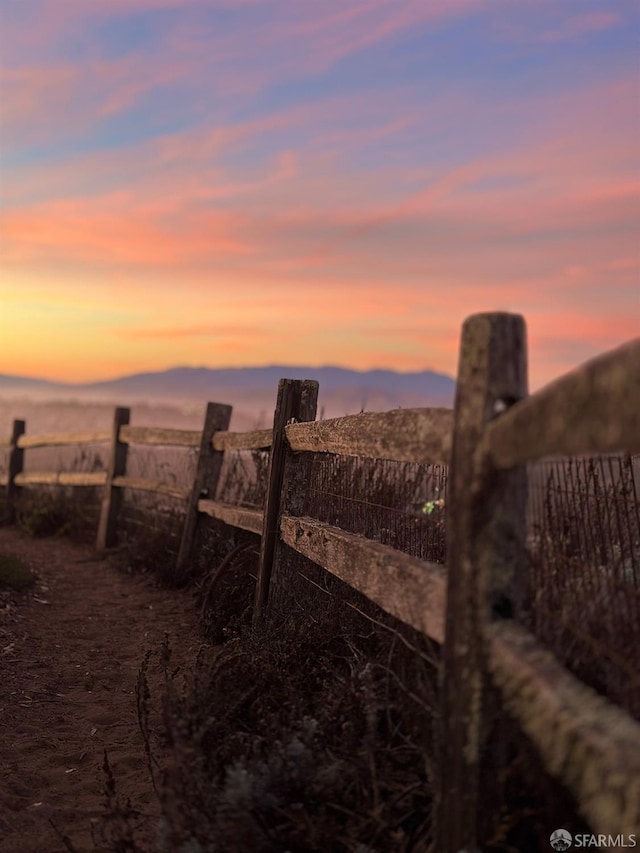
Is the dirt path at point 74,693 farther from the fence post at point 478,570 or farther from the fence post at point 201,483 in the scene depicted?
the fence post at point 478,570

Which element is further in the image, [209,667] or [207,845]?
[209,667]

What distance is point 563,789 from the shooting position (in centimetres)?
221

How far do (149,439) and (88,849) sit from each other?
6400 mm

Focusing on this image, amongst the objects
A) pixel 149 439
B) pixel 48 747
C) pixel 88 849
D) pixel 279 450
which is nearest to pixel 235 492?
pixel 149 439

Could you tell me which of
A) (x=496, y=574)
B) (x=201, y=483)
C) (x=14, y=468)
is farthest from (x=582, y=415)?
(x=14, y=468)

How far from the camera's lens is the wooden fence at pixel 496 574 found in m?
1.75

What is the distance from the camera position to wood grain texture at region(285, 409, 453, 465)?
2.69 meters

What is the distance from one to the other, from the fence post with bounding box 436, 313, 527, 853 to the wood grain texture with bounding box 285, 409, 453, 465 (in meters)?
0.28

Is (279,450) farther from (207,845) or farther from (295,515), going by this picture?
(207,845)

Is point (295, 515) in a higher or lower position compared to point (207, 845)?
higher

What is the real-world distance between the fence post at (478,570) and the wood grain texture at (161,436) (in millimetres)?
5867

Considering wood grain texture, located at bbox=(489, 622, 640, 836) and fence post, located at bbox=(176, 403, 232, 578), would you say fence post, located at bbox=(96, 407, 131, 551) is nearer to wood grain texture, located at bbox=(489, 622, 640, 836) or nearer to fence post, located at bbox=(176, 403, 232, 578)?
fence post, located at bbox=(176, 403, 232, 578)

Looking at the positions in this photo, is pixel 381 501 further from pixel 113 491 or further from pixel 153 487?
pixel 113 491

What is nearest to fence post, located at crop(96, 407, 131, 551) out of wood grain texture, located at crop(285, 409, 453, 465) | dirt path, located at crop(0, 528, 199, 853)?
dirt path, located at crop(0, 528, 199, 853)
